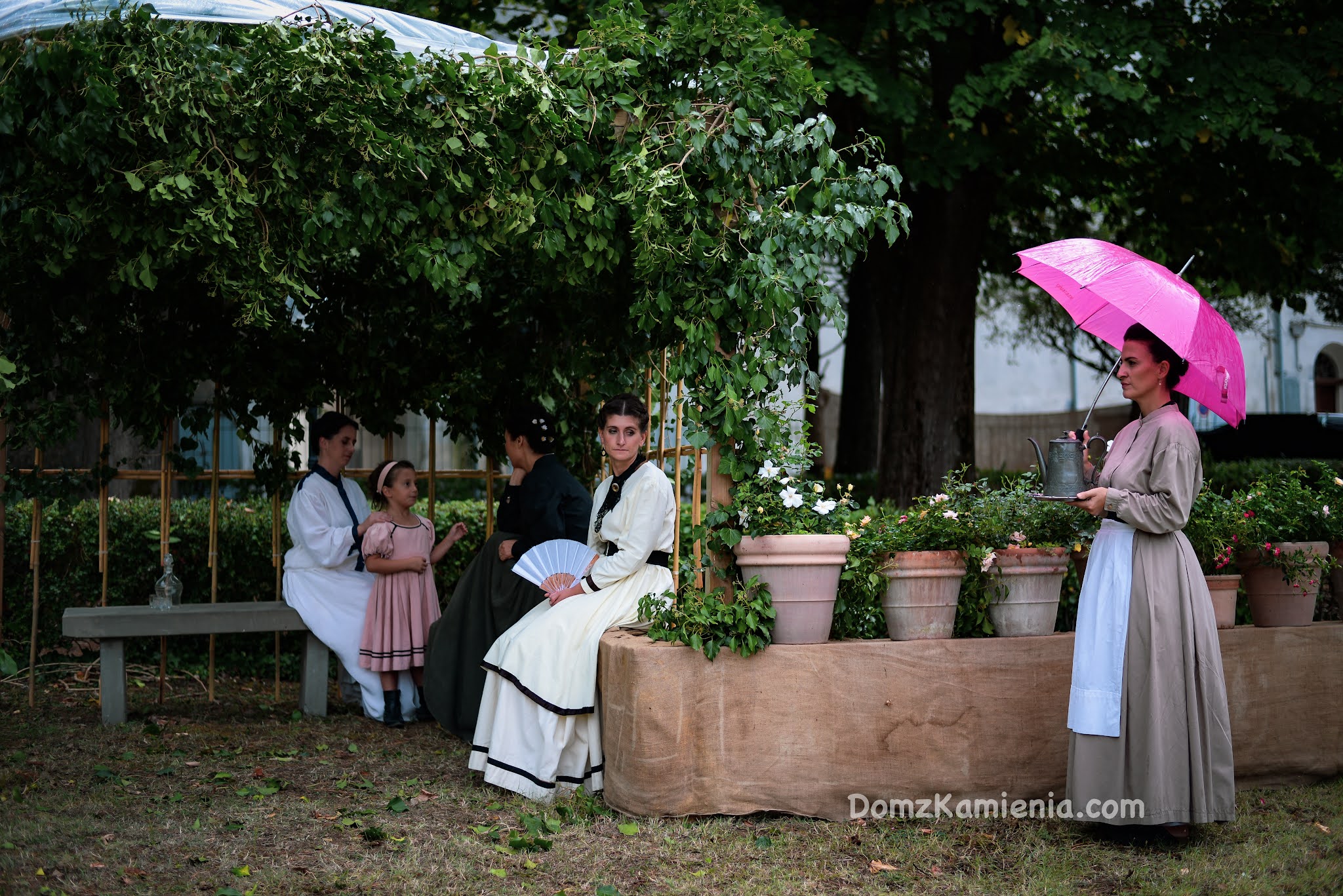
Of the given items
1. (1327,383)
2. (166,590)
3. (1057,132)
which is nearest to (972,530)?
(166,590)

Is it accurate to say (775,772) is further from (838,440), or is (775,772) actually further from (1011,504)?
(838,440)

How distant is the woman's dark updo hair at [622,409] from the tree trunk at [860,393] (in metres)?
6.55

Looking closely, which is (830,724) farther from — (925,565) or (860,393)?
(860,393)

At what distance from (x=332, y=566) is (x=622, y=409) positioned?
2.49 m

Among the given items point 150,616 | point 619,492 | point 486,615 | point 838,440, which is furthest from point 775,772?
point 838,440

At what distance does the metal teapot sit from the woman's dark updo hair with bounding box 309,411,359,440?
4150 millimetres

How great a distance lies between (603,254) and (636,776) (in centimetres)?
207

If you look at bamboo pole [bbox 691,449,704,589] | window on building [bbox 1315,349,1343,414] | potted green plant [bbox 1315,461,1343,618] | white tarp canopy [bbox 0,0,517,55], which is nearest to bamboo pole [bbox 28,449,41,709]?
white tarp canopy [bbox 0,0,517,55]

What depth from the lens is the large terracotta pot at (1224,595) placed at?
511 cm

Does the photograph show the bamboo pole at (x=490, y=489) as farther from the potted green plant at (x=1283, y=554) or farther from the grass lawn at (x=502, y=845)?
the potted green plant at (x=1283, y=554)

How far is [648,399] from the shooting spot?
244 inches

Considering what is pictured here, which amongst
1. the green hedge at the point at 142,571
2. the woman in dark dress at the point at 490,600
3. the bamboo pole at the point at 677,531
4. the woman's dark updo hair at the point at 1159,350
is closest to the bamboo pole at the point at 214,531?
the green hedge at the point at 142,571

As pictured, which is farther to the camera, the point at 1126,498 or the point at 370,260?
the point at 370,260

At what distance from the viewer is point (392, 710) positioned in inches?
258
